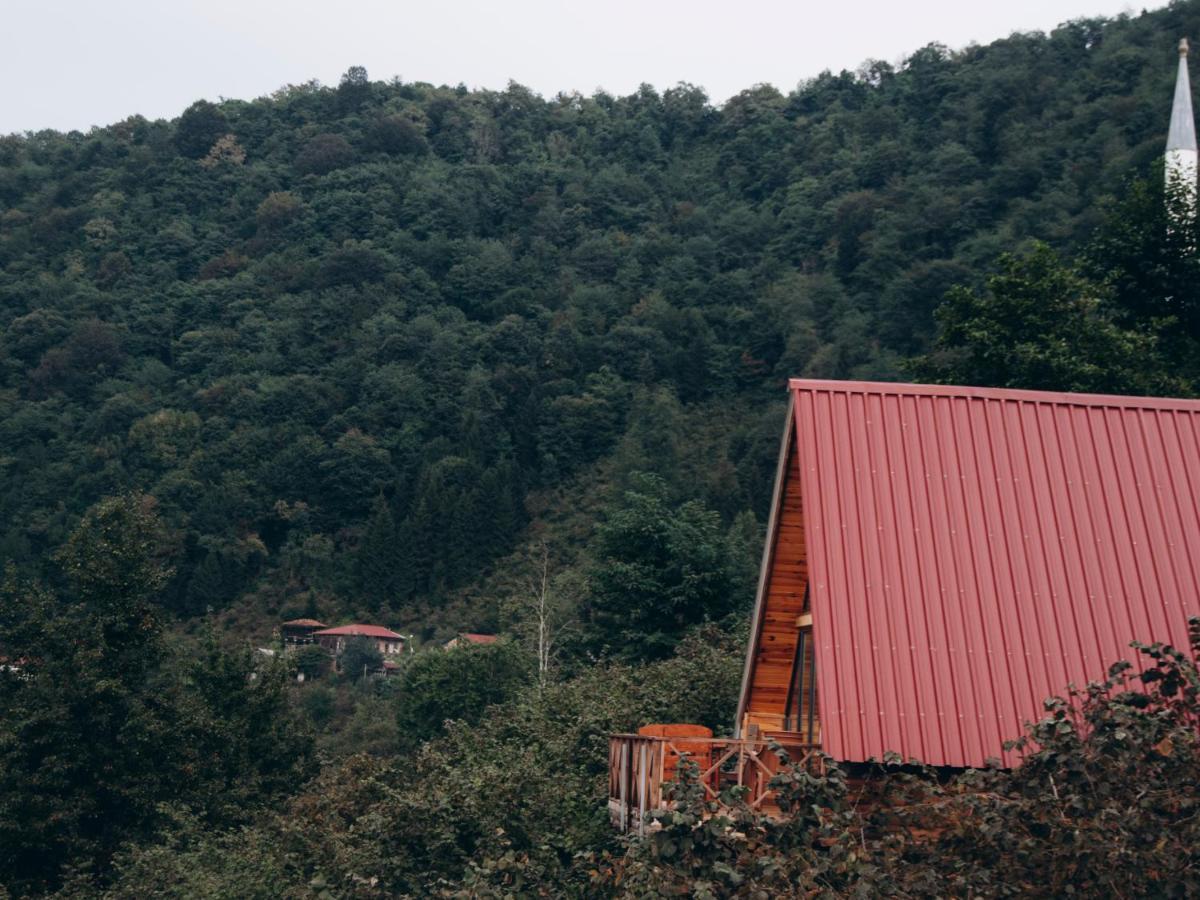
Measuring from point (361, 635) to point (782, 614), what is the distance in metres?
54.5

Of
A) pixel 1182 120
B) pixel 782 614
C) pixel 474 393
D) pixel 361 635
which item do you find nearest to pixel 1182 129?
pixel 1182 120

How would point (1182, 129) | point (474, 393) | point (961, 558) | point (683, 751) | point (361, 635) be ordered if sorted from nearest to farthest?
point (683, 751)
point (961, 558)
point (1182, 129)
point (361, 635)
point (474, 393)

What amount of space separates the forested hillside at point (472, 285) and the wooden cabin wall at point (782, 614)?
4844 cm

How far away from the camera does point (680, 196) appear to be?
108m

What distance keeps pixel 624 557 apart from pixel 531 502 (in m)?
39.8

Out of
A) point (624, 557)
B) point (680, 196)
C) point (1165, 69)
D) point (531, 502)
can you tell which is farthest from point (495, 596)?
point (680, 196)

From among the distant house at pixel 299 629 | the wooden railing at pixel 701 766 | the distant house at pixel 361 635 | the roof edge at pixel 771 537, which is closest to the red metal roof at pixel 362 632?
the distant house at pixel 361 635

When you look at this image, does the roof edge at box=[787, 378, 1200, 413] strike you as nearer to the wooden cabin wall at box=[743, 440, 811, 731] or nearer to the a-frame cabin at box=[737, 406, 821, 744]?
the a-frame cabin at box=[737, 406, 821, 744]

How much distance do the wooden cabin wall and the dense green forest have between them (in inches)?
100

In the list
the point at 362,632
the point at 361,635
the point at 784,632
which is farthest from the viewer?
the point at 362,632

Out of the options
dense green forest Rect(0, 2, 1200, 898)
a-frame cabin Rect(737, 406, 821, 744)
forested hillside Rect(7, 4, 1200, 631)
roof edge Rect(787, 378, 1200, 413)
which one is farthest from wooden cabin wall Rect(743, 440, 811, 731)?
forested hillside Rect(7, 4, 1200, 631)

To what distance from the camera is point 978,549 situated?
1062 centimetres

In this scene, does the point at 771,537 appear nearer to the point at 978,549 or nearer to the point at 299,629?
the point at 978,549

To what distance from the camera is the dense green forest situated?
22375 millimetres
